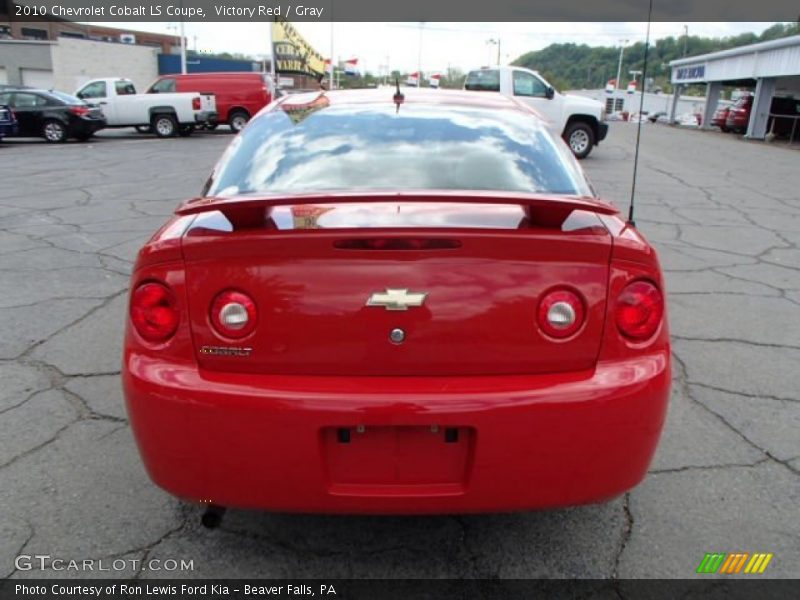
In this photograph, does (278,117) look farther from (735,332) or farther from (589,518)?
(735,332)

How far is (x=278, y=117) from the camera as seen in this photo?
123 inches

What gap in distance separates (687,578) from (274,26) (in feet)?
105

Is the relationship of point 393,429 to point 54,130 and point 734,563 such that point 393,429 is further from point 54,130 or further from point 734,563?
point 54,130

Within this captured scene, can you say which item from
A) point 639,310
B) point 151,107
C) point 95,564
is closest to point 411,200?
point 639,310

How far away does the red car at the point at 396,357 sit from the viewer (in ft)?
6.31

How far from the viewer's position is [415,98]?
3.29 meters

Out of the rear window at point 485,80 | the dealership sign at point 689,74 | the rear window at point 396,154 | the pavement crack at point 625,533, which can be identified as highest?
the dealership sign at point 689,74

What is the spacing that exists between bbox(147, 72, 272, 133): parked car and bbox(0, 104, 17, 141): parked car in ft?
16.3

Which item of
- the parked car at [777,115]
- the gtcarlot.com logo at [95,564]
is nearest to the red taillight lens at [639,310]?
the gtcarlot.com logo at [95,564]

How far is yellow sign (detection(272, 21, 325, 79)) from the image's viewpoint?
30.7 meters

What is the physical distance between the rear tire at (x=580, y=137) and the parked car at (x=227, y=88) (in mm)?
11083

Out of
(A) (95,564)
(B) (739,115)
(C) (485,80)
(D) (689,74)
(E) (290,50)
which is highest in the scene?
(E) (290,50)

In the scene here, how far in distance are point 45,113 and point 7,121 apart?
Answer: 105 centimetres

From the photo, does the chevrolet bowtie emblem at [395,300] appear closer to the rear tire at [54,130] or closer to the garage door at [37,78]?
the rear tire at [54,130]
